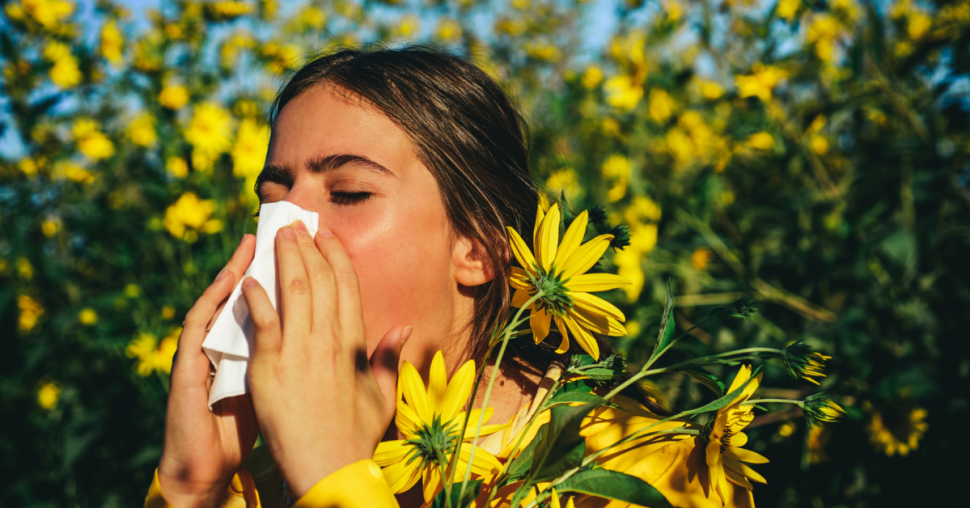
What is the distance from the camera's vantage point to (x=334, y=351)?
71 centimetres

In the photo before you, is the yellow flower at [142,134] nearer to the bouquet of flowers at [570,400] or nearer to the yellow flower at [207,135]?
the yellow flower at [207,135]

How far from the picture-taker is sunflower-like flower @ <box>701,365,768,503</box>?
0.58 meters

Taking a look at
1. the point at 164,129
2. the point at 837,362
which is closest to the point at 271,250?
the point at 837,362

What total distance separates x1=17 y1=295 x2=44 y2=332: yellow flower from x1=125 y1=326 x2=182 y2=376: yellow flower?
104 centimetres

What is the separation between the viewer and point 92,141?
3.01 meters

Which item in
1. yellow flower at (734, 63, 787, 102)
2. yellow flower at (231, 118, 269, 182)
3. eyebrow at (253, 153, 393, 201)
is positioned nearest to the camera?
eyebrow at (253, 153, 393, 201)

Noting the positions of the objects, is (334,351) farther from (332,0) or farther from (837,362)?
(332,0)

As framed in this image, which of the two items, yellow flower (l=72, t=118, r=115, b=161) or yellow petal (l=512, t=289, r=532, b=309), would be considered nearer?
yellow petal (l=512, t=289, r=532, b=309)

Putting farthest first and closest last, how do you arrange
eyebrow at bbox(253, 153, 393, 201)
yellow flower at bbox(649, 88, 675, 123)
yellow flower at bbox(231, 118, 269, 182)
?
yellow flower at bbox(649, 88, 675, 123) → yellow flower at bbox(231, 118, 269, 182) → eyebrow at bbox(253, 153, 393, 201)

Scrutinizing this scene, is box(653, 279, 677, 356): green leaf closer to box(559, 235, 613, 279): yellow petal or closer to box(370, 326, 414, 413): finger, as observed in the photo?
box(559, 235, 613, 279): yellow petal

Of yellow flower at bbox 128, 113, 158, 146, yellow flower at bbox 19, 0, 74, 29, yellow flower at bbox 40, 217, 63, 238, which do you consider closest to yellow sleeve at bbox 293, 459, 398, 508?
yellow flower at bbox 128, 113, 158, 146

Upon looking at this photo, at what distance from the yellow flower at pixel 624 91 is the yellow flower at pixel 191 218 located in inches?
71.6

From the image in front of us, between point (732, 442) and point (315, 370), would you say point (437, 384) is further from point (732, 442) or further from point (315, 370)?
point (732, 442)

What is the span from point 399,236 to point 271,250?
19 cm
